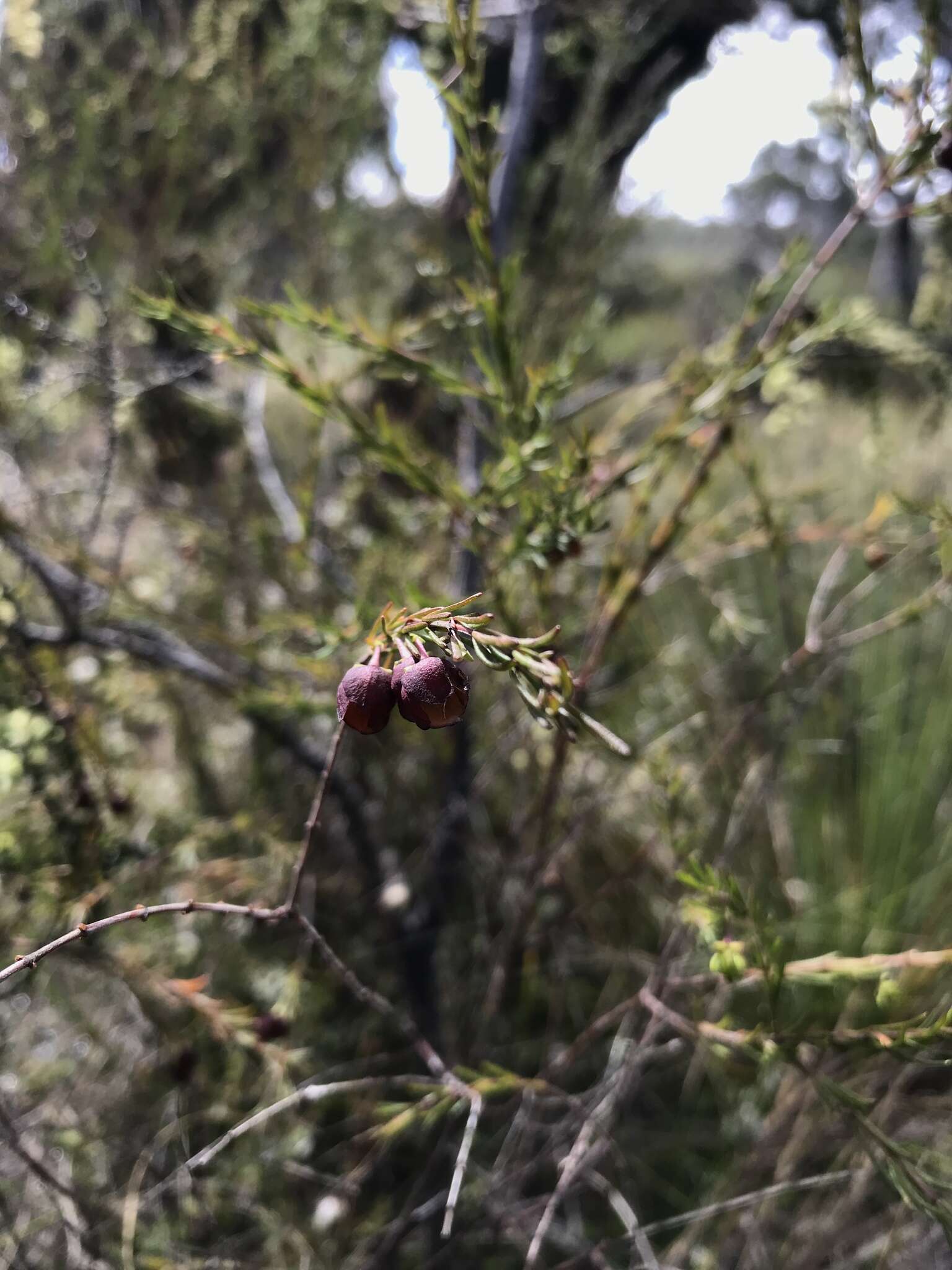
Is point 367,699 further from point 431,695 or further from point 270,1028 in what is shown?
point 270,1028

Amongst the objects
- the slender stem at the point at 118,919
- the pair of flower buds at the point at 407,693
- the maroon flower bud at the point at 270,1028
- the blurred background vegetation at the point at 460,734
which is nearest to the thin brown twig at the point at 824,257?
the blurred background vegetation at the point at 460,734

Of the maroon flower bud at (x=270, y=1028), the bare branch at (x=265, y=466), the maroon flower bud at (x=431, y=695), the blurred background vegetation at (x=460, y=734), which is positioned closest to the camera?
the maroon flower bud at (x=431, y=695)

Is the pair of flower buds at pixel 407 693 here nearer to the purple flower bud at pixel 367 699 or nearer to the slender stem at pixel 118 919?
the purple flower bud at pixel 367 699

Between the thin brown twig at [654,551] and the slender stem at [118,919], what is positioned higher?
the thin brown twig at [654,551]

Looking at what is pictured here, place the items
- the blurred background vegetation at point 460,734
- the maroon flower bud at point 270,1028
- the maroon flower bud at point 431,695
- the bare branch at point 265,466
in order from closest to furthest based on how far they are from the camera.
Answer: the maroon flower bud at point 431,695 < the blurred background vegetation at point 460,734 < the maroon flower bud at point 270,1028 < the bare branch at point 265,466

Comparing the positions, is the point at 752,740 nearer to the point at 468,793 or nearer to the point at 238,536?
the point at 468,793

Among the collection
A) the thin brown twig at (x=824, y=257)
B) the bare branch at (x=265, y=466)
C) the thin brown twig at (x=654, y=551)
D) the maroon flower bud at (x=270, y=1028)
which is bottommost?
the maroon flower bud at (x=270, y=1028)
